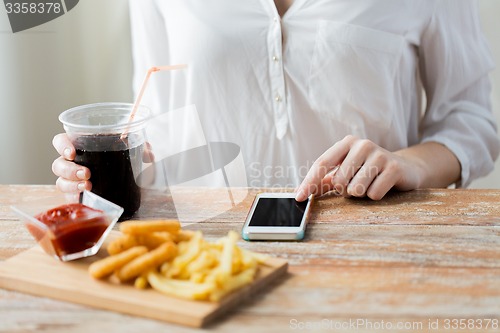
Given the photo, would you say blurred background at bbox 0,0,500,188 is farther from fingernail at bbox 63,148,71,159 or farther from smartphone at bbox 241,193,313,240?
smartphone at bbox 241,193,313,240

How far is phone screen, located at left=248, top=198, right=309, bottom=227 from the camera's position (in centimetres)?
104

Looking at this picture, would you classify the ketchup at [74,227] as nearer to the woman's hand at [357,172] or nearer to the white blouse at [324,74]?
the woman's hand at [357,172]

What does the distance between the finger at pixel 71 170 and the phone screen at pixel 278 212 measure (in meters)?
0.27

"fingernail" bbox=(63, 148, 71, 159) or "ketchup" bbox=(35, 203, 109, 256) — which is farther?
"fingernail" bbox=(63, 148, 71, 159)

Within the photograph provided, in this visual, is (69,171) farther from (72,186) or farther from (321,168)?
(321,168)

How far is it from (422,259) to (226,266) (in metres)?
0.27

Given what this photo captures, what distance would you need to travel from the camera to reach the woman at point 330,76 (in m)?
1.42

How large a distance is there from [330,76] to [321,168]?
0.34 meters

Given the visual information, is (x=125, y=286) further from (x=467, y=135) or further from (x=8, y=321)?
(x=467, y=135)

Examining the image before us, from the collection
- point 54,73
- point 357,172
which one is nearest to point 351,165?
point 357,172

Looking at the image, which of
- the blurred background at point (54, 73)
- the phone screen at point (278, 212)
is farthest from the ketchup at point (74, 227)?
the blurred background at point (54, 73)

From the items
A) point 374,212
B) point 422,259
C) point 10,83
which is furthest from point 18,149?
point 422,259

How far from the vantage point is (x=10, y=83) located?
1.84 metres

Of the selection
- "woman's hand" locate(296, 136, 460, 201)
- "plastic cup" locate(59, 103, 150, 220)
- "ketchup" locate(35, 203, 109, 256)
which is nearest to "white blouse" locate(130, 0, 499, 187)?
"woman's hand" locate(296, 136, 460, 201)
